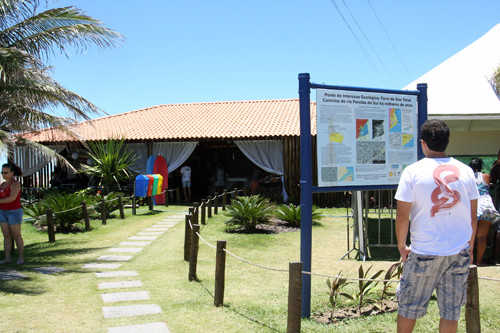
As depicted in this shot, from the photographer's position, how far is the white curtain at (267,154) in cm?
1819

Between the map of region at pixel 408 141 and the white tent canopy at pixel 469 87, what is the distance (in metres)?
4.31

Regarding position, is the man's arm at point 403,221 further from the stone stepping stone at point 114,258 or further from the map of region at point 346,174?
the stone stepping stone at point 114,258

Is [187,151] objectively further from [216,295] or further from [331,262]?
[216,295]

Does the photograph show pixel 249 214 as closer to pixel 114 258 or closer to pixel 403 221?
pixel 114 258

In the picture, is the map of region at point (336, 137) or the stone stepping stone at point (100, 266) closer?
the map of region at point (336, 137)

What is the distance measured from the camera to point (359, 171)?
529 cm

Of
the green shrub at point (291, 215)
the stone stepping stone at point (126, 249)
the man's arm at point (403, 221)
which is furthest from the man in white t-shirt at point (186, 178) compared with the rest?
the man's arm at point (403, 221)

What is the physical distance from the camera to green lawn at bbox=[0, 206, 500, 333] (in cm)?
473

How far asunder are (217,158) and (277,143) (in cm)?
548

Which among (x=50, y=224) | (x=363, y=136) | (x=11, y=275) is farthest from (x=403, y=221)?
(x=50, y=224)

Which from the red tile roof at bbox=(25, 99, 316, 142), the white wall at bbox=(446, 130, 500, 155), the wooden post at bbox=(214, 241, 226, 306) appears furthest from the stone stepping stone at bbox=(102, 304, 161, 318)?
the red tile roof at bbox=(25, 99, 316, 142)

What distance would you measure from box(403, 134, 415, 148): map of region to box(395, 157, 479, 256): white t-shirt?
8.39ft

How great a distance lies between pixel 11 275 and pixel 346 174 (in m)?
5.06

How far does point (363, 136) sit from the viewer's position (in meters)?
5.34
